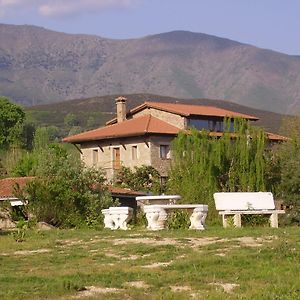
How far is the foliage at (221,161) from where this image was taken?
39.2 metres

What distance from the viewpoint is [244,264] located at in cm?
1572

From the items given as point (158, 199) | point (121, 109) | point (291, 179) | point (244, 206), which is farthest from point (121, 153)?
point (244, 206)

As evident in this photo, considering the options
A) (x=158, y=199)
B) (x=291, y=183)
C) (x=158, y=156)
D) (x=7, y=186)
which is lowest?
(x=158, y=199)

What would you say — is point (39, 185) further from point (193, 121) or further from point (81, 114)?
point (81, 114)

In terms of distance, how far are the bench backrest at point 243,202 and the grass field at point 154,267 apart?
8475mm

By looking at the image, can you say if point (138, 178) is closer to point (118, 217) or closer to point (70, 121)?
point (118, 217)

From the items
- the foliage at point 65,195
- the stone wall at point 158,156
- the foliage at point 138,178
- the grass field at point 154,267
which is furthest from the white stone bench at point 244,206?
the stone wall at point 158,156

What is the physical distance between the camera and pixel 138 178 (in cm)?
5278

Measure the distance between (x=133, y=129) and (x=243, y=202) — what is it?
86.8 ft

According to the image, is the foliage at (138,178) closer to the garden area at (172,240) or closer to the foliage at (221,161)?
the garden area at (172,240)

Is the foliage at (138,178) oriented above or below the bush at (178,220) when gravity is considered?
above

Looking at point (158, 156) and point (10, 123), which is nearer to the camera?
point (158, 156)

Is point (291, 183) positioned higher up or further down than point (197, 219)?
higher up

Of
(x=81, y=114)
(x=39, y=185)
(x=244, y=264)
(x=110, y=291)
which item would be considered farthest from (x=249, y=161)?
(x=81, y=114)
